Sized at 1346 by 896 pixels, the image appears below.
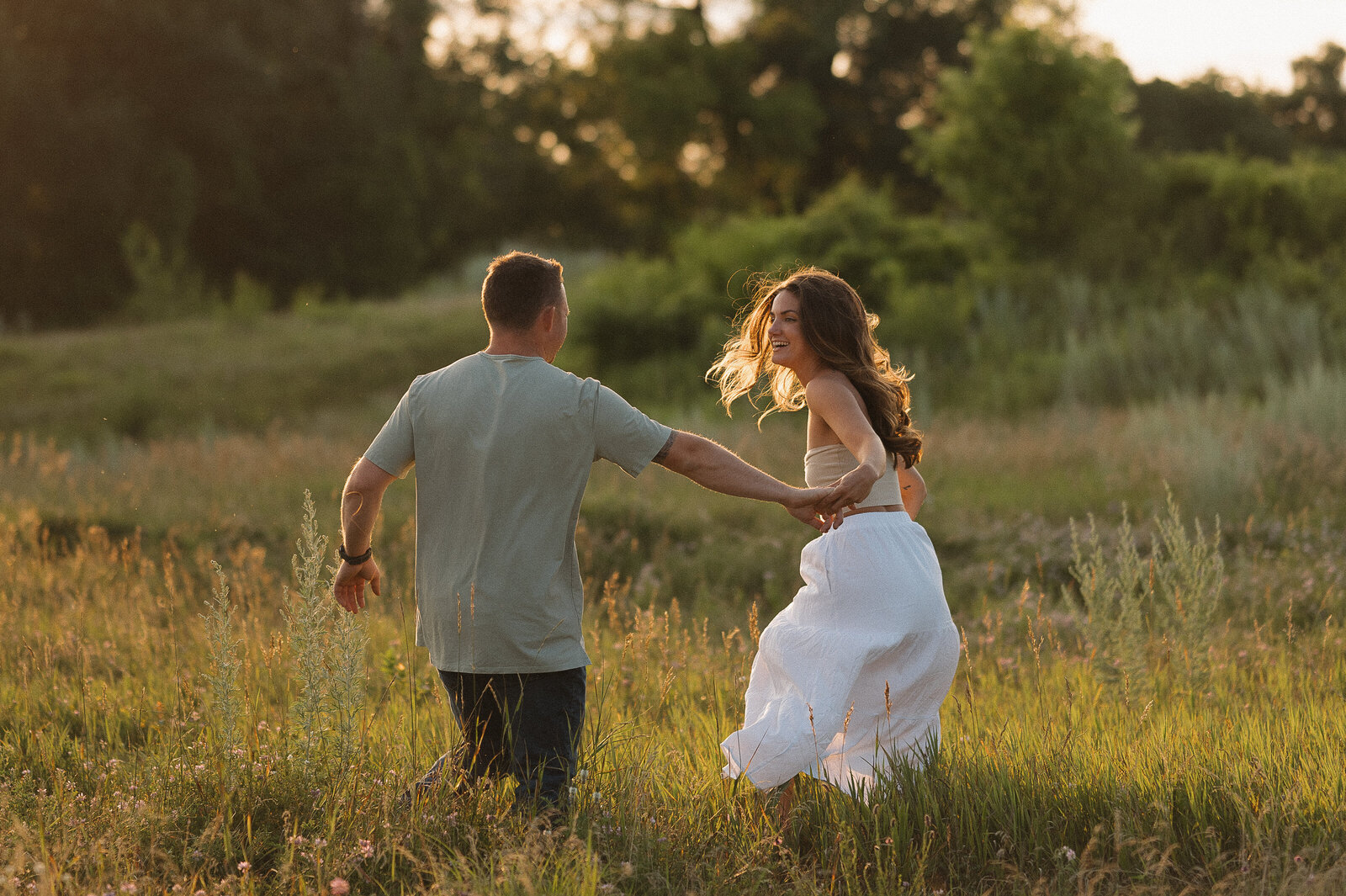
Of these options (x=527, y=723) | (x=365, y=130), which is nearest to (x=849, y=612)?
(x=527, y=723)

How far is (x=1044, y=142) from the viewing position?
19672 millimetres

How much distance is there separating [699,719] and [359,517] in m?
1.67

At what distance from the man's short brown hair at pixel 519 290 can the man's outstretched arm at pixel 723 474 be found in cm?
58

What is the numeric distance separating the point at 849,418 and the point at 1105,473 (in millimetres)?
7139

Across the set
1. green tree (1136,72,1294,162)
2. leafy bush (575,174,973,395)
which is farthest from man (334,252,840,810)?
green tree (1136,72,1294,162)

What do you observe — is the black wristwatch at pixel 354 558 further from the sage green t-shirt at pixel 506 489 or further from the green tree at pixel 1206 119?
the green tree at pixel 1206 119

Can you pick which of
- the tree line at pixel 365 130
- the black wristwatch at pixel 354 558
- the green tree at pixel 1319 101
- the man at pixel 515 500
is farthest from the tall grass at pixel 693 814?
the green tree at pixel 1319 101

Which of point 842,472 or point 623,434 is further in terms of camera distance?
point 842,472

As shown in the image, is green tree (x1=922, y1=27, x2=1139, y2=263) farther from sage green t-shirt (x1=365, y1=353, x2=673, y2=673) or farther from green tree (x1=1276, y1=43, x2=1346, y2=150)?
green tree (x1=1276, y1=43, x2=1346, y2=150)

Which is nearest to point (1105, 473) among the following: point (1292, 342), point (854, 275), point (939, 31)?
point (1292, 342)

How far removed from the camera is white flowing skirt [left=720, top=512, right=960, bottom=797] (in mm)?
3348

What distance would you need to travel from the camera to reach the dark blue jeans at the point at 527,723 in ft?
11.1

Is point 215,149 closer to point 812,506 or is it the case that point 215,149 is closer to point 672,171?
point 672,171

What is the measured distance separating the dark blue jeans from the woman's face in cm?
123
